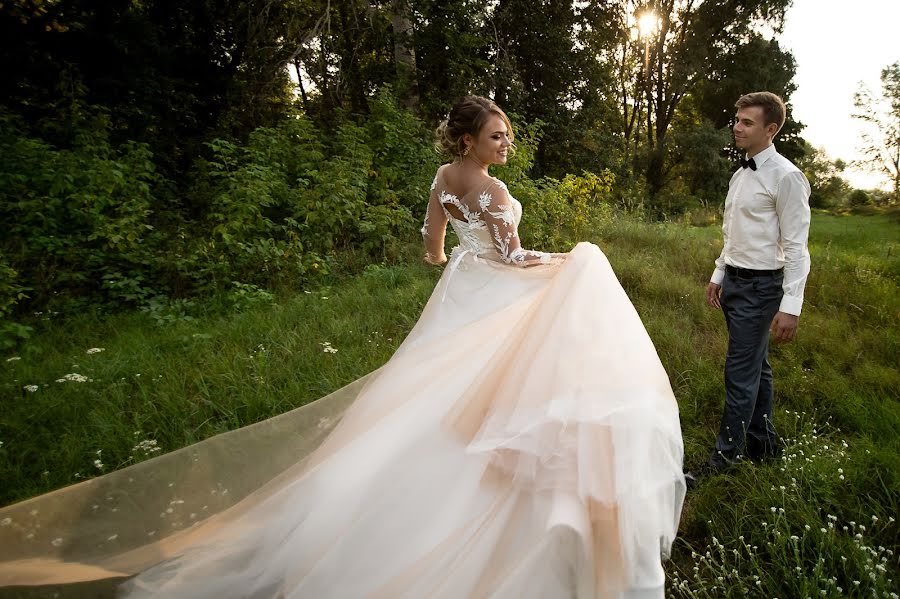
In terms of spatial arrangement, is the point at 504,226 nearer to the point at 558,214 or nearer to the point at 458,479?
the point at 458,479

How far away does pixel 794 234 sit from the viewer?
261 cm

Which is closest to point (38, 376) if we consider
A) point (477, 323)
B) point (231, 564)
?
point (231, 564)

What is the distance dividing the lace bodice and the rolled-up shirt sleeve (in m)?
1.34

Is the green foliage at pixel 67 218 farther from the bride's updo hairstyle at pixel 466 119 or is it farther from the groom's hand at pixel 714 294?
the groom's hand at pixel 714 294

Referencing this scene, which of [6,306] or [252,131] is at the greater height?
[252,131]

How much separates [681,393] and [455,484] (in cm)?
238

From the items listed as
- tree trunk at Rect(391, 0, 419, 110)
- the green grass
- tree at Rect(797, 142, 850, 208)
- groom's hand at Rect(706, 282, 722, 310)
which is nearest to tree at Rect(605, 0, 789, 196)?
tree at Rect(797, 142, 850, 208)

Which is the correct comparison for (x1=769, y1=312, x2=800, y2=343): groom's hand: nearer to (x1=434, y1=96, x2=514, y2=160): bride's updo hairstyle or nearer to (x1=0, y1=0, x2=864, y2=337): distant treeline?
(x1=434, y1=96, x2=514, y2=160): bride's updo hairstyle

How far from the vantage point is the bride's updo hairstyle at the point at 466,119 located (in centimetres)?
261

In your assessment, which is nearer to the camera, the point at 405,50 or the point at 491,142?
the point at 491,142

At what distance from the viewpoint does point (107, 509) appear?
7.61 ft

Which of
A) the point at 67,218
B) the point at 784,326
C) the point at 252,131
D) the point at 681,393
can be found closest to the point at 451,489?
the point at 784,326

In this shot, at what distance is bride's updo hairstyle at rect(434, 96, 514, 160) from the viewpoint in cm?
261

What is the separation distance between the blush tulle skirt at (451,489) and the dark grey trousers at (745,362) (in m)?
1.19
